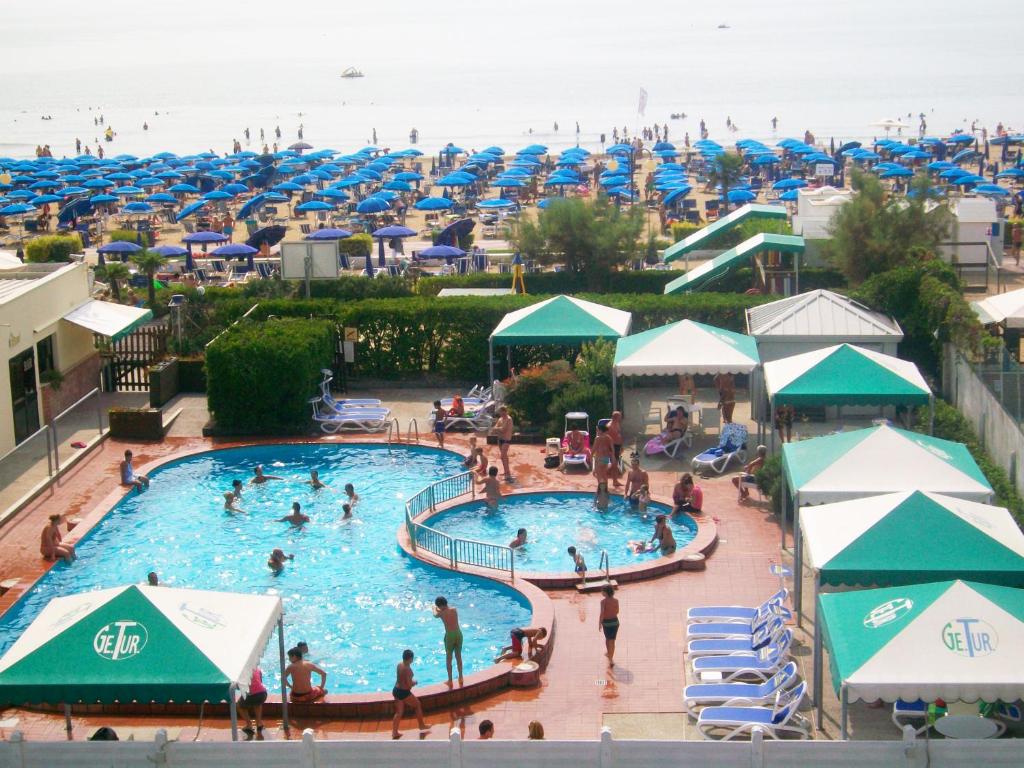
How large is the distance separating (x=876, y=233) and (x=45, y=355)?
1632cm

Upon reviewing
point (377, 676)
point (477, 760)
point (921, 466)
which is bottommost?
point (377, 676)

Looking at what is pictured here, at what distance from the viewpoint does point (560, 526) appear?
61.1 feet

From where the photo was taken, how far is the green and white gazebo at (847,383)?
1864cm

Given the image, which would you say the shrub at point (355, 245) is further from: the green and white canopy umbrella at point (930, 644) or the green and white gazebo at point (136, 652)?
the green and white canopy umbrella at point (930, 644)

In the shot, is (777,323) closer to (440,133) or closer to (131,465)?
(131,465)

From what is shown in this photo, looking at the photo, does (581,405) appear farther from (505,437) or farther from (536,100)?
(536,100)

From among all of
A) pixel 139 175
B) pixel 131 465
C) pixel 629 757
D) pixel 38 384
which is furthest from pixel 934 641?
pixel 139 175

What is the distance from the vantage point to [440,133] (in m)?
101

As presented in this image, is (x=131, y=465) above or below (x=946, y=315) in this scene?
below

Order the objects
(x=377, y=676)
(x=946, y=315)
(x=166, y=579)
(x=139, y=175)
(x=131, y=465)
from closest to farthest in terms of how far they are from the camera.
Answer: (x=377, y=676)
(x=166, y=579)
(x=131, y=465)
(x=946, y=315)
(x=139, y=175)

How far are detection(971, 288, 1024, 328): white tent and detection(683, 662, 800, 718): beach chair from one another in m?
12.4

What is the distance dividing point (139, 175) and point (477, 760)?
2110 inches

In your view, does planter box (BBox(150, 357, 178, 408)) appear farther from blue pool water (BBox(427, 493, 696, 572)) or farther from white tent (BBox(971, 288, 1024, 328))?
white tent (BBox(971, 288, 1024, 328))

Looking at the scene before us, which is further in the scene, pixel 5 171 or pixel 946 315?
pixel 5 171
